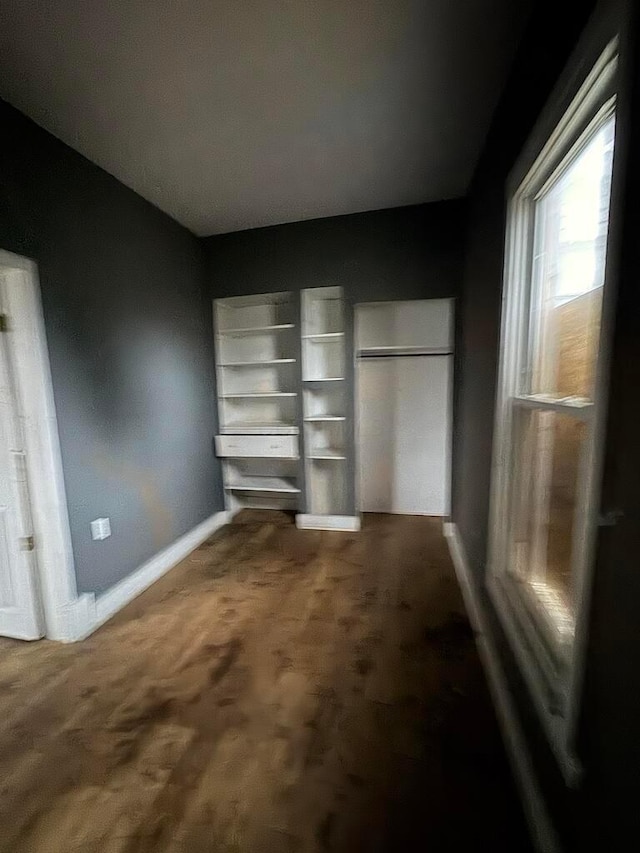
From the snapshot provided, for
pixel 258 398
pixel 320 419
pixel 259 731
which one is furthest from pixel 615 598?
pixel 258 398

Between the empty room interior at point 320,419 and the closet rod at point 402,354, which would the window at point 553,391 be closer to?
the empty room interior at point 320,419

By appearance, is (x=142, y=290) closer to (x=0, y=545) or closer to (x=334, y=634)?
(x=0, y=545)

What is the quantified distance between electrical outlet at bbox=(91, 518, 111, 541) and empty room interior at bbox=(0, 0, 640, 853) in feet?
0.08

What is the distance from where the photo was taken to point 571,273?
128 cm

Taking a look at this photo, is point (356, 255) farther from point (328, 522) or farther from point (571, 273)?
point (328, 522)

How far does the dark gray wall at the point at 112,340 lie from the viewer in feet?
6.48

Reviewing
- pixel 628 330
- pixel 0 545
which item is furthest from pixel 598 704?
pixel 0 545

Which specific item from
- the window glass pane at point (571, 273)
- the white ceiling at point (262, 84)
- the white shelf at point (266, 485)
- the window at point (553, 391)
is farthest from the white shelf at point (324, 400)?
the window glass pane at point (571, 273)

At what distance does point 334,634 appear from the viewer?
2.10 m

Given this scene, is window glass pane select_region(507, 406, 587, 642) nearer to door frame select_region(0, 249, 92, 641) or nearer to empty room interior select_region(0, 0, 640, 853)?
empty room interior select_region(0, 0, 640, 853)

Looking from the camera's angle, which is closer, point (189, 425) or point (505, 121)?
point (505, 121)

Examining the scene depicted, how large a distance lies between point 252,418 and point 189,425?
2.66ft

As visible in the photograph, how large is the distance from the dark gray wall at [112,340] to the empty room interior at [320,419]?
2 centimetres

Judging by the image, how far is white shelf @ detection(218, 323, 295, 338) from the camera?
3487 millimetres
